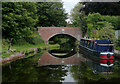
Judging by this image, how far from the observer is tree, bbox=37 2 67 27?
111 ft

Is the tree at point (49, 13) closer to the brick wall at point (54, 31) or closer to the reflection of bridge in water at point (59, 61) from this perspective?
the brick wall at point (54, 31)

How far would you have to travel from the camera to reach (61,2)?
38.8m

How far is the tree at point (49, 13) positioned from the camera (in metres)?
33.9

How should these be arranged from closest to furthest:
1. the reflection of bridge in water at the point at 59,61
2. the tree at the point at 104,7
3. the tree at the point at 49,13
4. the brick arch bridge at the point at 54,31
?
the reflection of bridge in water at the point at 59,61, the tree at the point at 104,7, the brick arch bridge at the point at 54,31, the tree at the point at 49,13

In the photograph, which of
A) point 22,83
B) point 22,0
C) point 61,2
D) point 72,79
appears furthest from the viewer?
point 61,2

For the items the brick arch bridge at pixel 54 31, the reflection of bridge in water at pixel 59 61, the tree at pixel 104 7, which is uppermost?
the tree at pixel 104 7

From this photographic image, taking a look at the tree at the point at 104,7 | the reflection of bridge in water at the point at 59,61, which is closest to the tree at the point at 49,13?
the tree at the point at 104,7

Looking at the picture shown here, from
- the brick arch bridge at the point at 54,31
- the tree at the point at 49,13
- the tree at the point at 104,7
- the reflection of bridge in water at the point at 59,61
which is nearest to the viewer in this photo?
the reflection of bridge in water at the point at 59,61

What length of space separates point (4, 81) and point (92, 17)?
22578 millimetres

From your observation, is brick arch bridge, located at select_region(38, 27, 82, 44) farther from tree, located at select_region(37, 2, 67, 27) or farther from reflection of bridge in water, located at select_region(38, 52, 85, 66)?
reflection of bridge in water, located at select_region(38, 52, 85, 66)

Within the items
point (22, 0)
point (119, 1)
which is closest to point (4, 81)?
point (22, 0)

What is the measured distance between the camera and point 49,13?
33906 millimetres

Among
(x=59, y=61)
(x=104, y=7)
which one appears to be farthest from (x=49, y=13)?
(x=59, y=61)

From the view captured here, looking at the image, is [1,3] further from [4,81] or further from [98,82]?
[98,82]
